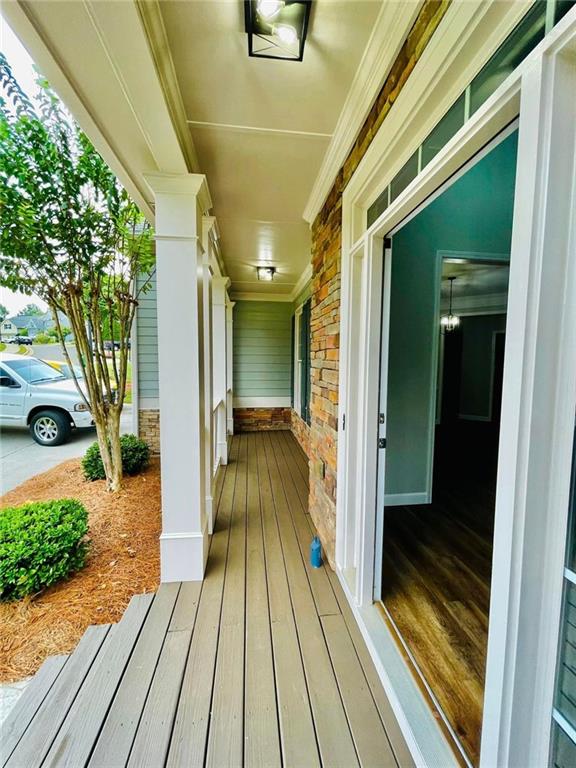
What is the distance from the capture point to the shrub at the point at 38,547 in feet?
5.94

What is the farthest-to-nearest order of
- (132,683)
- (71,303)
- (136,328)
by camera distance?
(136,328)
(71,303)
(132,683)

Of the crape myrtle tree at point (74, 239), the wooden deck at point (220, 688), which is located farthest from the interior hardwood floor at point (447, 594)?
the crape myrtle tree at point (74, 239)

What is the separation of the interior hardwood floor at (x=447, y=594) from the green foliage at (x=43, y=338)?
347cm

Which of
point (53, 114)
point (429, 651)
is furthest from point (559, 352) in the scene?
point (53, 114)

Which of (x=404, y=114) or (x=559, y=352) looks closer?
(x=559, y=352)

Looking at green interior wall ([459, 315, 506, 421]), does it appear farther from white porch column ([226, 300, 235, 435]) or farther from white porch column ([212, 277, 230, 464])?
white porch column ([212, 277, 230, 464])

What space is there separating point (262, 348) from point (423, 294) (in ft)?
11.5

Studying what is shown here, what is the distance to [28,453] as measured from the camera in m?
4.20

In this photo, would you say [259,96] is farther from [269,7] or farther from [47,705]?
[47,705]

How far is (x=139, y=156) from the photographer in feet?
5.92

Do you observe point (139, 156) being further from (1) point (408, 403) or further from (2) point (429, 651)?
(2) point (429, 651)

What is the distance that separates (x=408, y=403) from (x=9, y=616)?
321cm

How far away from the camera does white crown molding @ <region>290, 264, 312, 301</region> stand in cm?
448

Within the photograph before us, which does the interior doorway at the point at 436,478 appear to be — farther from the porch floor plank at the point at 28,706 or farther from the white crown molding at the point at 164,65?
the porch floor plank at the point at 28,706
